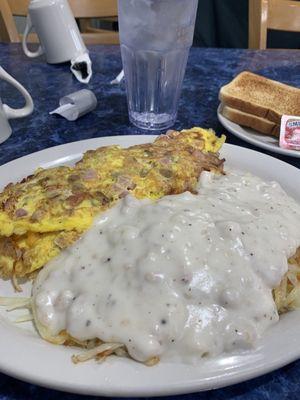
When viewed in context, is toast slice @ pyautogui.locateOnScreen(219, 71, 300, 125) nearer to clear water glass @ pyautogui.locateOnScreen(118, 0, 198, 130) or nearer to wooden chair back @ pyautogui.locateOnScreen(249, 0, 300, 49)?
clear water glass @ pyautogui.locateOnScreen(118, 0, 198, 130)

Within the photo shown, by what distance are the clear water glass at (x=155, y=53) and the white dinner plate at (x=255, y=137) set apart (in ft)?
0.75

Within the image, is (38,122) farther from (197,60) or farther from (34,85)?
(197,60)

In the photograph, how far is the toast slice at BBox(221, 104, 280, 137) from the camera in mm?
1644

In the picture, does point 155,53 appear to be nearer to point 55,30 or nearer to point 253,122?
point 253,122

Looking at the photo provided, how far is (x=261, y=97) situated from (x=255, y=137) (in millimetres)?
346

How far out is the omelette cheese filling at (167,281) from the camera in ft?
2.74

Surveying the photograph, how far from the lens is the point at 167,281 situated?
89 cm

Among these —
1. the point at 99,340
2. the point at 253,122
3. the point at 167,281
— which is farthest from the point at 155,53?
the point at 99,340

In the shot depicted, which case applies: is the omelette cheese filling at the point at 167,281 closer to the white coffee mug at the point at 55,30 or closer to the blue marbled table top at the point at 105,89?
the blue marbled table top at the point at 105,89

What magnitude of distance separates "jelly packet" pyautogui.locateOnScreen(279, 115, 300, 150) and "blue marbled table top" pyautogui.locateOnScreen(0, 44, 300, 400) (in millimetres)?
60

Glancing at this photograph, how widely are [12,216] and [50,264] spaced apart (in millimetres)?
147

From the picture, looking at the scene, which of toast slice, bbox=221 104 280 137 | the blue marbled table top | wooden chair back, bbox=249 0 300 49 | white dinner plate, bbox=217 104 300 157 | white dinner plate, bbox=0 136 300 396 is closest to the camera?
white dinner plate, bbox=0 136 300 396

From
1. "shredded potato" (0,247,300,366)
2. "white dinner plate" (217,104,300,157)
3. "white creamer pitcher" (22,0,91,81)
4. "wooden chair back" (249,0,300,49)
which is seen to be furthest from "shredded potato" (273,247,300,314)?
"wooden chair back" (249,0,300,49)

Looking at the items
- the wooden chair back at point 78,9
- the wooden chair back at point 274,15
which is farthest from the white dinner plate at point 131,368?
the wooden chair back at point 78,9
